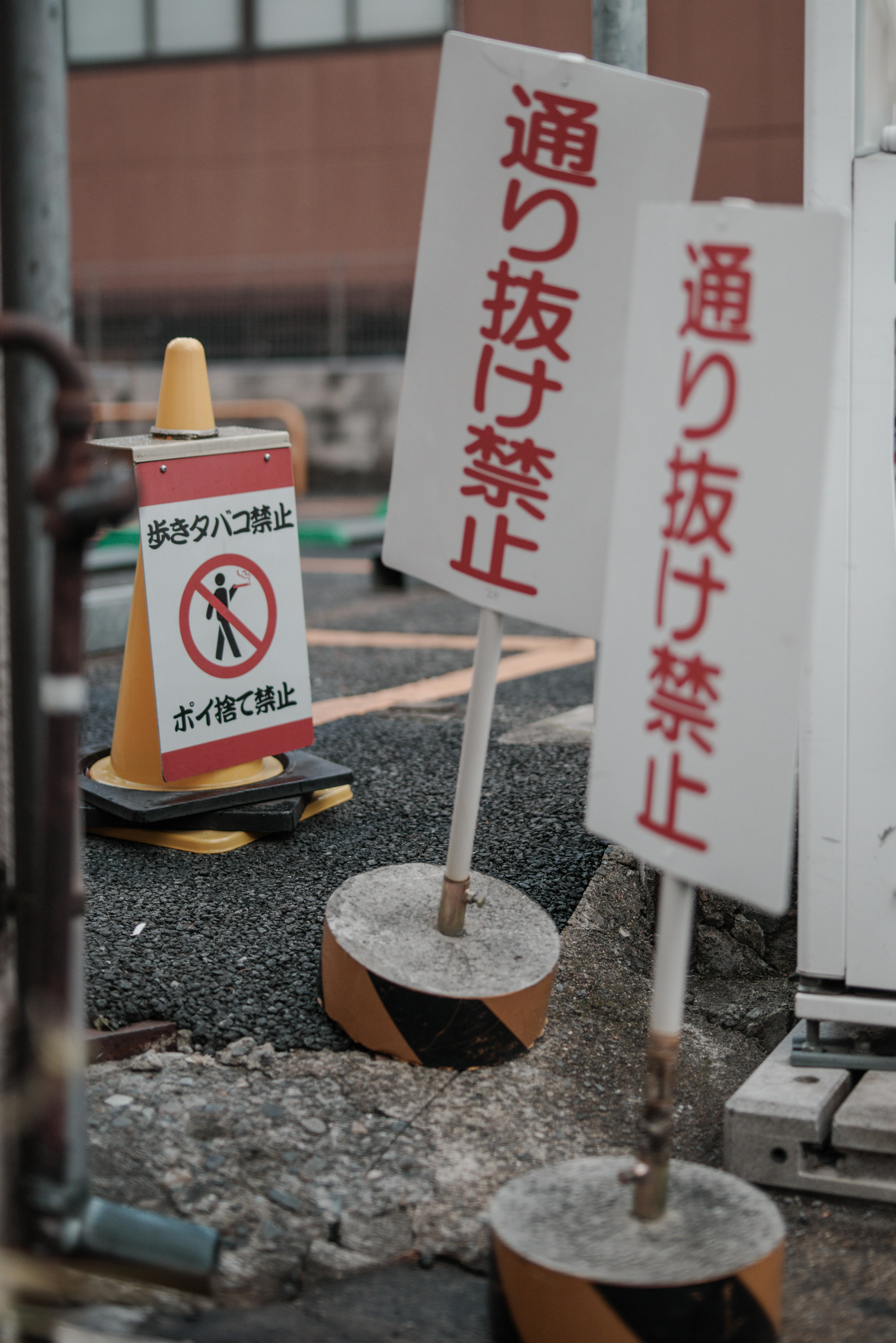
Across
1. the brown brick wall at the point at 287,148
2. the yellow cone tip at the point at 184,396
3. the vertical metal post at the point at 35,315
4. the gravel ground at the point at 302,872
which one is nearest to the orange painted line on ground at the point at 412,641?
the gravel ground at the point at 302,872

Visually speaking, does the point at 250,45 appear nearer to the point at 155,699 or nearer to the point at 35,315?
the point at 155,699

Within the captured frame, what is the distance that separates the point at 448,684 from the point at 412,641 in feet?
4.34

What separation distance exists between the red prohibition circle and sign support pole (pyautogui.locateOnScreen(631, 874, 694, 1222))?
6.46 feet

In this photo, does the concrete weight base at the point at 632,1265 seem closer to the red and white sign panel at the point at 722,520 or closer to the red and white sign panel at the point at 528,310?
Answer: the red and white sign panel at the point at 722,520

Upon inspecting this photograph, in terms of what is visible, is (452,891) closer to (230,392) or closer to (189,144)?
(230,392)

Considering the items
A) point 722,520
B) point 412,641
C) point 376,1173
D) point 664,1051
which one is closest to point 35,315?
point 722,520

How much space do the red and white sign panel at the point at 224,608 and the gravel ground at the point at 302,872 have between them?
0.32 m

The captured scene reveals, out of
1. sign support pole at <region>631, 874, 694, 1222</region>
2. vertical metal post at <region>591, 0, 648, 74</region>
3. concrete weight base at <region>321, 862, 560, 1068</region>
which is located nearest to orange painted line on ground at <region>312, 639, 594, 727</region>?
concrete weight base at <region>321, 862, 560, 1068</region>

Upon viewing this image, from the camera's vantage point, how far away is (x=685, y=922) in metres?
2.06

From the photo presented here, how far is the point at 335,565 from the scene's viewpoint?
1070cm

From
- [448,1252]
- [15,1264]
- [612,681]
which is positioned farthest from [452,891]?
[15,1264]

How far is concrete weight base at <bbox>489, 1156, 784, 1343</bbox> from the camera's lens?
76.9 inches

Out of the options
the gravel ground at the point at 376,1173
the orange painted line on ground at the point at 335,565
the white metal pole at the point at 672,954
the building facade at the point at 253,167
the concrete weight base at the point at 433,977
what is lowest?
the gravel ground at the point at 376,1173

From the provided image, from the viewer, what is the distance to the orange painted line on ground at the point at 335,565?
10352 millimetres
